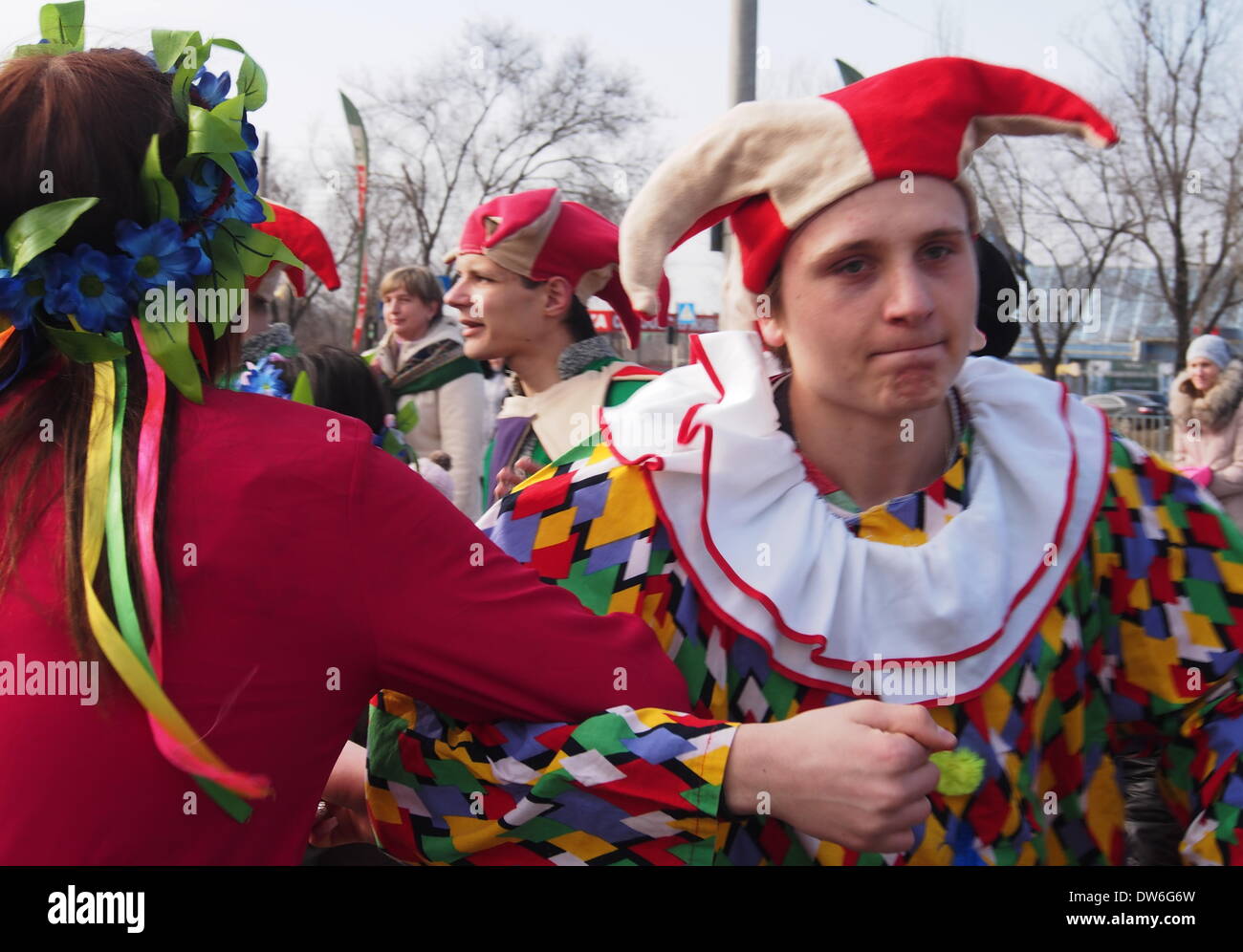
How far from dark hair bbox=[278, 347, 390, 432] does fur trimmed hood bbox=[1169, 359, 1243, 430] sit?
5.24m

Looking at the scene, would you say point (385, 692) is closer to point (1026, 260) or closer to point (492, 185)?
point (1026, 260)

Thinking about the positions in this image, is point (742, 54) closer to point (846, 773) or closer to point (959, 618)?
point (959, 618)

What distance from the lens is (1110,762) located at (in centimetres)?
199

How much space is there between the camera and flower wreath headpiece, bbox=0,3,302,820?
1.26 m

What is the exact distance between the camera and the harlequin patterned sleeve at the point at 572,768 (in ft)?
4.84

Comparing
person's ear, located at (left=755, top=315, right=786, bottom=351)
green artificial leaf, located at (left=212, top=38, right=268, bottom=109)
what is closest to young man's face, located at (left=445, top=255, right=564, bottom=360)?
person's ear, located at (left=755, top=315, right=786, bottom=351)

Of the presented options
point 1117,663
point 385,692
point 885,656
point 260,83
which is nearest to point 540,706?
point 385,692

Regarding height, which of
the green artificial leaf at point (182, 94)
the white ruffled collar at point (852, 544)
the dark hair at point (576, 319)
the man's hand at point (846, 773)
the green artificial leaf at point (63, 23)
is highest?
the green artificial leaf at point (63, 23)

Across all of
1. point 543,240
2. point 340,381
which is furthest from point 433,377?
point 340,381

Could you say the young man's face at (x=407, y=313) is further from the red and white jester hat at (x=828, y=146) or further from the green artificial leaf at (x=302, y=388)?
the red and white jester hat at (x=828, y=146)

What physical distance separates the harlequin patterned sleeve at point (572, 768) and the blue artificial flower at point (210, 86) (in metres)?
0.77

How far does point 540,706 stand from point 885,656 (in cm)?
58

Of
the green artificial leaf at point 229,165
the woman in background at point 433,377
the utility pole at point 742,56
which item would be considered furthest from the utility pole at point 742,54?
the green artificial leaf at point 229,165

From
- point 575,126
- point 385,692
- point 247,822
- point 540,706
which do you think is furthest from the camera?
point 575,126
